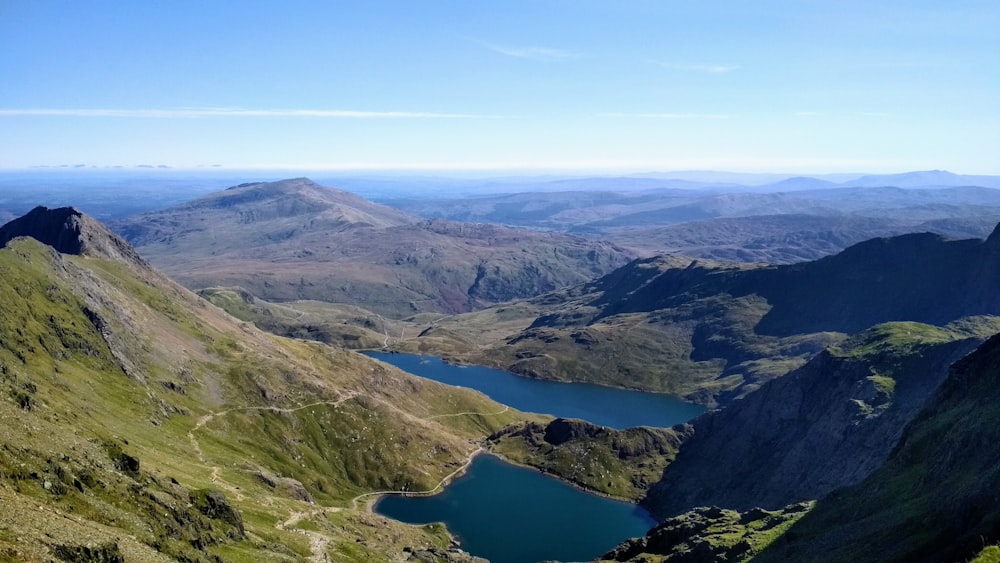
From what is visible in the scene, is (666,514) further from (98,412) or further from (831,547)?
(98,412)

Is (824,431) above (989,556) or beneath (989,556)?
beneath

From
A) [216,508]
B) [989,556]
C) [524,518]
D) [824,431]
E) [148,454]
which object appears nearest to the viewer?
[989,556]

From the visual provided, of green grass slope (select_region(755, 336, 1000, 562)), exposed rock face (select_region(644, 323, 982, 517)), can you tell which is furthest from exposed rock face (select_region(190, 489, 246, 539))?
exposed rock face (select_region(644, 323, 982, 517))

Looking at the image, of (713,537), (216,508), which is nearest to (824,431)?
(713,537)

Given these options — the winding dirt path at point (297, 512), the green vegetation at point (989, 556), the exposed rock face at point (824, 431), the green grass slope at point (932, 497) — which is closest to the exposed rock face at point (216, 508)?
the winding dirt path at point (297, 512)

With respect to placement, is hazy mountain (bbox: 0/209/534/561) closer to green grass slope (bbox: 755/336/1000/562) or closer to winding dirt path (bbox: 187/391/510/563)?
winding dirt path (bbox: 187/391/510/563)

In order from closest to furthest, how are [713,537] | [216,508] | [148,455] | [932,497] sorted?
[932,497] → [216,508] → [713,537] → [148,455]

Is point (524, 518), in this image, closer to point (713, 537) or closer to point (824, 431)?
point (713, 537)
